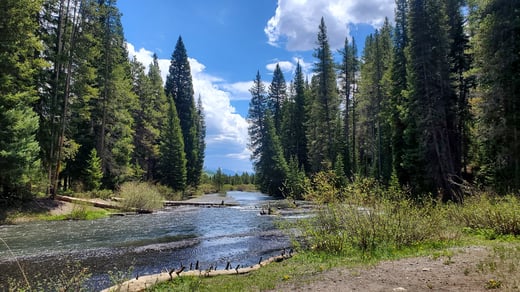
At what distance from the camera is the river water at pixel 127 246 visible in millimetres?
9055

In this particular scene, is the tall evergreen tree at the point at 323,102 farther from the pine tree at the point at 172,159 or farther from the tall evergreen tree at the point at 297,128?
the pine tree at the point at 172,159

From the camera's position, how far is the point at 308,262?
795 centimetres

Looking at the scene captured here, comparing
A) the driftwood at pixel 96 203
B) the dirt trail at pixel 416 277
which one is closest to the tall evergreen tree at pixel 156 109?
the driftwood at pixel 96 203

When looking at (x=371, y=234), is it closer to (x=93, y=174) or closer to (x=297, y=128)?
(x=93, y=174)

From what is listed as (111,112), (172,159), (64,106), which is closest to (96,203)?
(64,106)

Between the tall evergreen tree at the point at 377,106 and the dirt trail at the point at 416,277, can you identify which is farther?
the tall evergreen tree at the point at 377,106

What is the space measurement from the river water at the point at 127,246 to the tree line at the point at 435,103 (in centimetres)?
290

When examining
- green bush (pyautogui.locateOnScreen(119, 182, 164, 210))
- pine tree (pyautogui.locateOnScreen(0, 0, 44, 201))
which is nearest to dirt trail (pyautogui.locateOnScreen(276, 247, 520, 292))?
pine tree (pyautogui.locateOnScreen(0, 0, 44, 201))

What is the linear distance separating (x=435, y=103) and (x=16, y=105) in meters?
25.6

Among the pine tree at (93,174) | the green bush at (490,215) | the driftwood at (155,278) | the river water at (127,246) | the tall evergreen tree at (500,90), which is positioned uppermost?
the tall evergreen tree at (500,90)

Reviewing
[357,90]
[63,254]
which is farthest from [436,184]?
[357,90]

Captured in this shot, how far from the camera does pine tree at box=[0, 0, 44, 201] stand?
16453 millimetres

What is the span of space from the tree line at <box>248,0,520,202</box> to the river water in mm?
2896

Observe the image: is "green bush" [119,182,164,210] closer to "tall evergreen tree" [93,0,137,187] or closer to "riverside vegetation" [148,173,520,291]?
"tall evergreen tree" [93,0,137,187]
